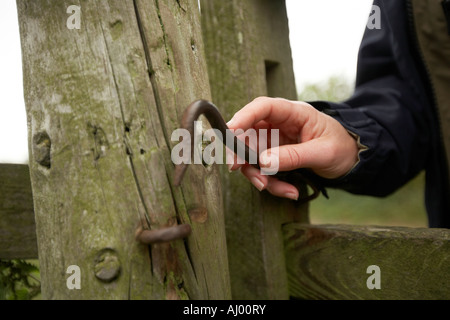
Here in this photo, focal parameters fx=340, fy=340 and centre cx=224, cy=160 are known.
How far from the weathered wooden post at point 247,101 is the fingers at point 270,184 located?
0.08 meters

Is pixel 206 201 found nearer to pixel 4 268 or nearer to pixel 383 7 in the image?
pixel 4 268

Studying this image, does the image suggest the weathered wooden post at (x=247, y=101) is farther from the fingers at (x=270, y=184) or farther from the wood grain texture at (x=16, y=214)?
the wood grain texture at (x=16, y=214)

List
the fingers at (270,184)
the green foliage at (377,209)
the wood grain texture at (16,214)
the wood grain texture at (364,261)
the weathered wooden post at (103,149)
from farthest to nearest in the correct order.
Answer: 1. the green foliage at (377,209)
2. the wood grain texture at (16,214)
3. the fingers at (270,184)
4. the wood grain texture at (364,261)
5. the weathered wooden post at (103,149)

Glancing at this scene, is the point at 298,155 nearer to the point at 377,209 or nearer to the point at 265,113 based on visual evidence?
the point at 265,113

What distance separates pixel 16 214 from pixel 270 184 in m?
0.91

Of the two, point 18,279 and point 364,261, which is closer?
point 364,261

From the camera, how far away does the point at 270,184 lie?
1.18 m

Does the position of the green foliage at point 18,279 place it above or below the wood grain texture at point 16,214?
below

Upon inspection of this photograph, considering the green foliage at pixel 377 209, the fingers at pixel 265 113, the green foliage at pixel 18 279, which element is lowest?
the green foliage at pixel 377 209

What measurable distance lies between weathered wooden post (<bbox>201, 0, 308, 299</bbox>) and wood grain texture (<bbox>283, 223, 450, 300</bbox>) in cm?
8

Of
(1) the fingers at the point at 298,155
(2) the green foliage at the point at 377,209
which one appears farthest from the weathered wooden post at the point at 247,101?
(2) the green foliage at the point at 377,209

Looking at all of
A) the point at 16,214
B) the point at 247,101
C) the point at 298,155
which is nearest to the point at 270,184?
the point at 298,155

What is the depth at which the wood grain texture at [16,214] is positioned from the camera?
121 cm
